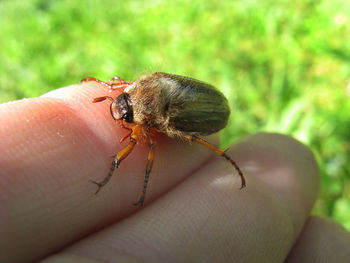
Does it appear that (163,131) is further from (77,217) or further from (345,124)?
(345,124)

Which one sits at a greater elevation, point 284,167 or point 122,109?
point 122,109

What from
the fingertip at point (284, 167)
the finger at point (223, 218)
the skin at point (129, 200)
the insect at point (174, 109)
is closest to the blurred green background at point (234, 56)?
the fingertip at point (284, 167)

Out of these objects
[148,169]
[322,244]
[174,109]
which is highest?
[174,109]

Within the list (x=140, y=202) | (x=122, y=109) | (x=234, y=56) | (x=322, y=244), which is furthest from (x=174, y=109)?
(x=234, y=56)

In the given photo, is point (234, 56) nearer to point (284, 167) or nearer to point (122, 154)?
point (284, 167)

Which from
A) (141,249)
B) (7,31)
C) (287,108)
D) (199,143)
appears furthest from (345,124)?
(7,31)

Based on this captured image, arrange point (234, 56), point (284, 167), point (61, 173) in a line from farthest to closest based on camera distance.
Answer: point (234, 56) < point (284, 167) < point (61, 173)

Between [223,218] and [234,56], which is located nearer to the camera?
[223,218]

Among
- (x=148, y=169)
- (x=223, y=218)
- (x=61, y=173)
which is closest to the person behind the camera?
(x=61, y=173)

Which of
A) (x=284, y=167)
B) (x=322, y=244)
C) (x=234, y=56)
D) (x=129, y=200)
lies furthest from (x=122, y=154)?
(x=234, y=56)
